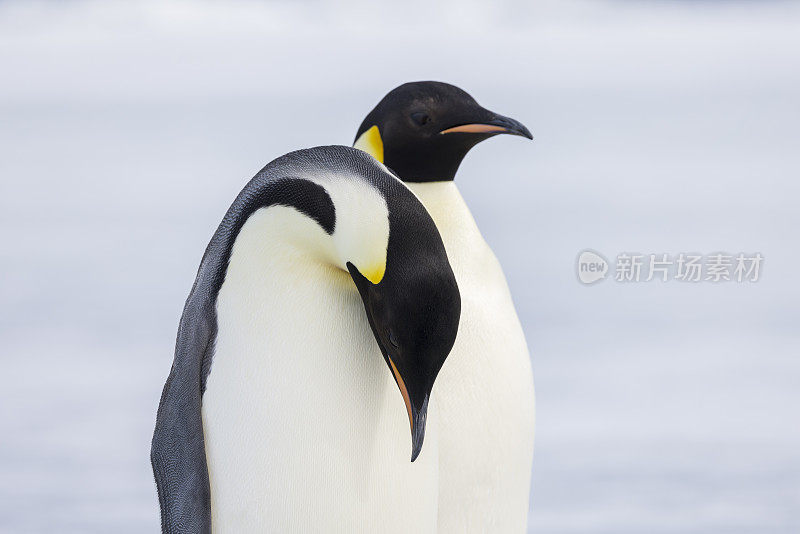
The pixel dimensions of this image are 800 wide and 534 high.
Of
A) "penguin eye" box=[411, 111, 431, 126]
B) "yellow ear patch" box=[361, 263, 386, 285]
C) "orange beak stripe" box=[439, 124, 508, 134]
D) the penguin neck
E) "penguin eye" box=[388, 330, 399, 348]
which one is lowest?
"penguin eye" box=[388, 330, 399, 348]

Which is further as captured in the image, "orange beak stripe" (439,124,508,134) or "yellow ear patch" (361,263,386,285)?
"orange beak stripe" (439,124,508,134)

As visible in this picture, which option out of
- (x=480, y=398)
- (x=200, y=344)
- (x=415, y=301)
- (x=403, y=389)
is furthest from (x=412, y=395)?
(x=480, y=398)

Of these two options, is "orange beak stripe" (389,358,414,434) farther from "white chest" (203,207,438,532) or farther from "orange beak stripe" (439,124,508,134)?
→ "orange beak stripe" (439,124,508,134)

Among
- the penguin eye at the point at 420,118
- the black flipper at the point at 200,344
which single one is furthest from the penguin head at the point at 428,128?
the black flipper at the point at 200,344

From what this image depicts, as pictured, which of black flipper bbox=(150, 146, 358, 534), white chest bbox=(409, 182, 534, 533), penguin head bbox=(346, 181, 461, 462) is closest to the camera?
penguin head bbox=(346, 181, 461, 462)

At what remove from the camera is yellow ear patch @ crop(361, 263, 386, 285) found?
A: 4.35 feet

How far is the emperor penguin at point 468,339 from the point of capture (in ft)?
6.14

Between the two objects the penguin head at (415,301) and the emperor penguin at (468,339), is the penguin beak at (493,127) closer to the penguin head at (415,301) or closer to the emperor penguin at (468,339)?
the emperor penguin at (468,339)

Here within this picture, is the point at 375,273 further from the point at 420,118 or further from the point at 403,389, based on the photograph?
the point at 420,118

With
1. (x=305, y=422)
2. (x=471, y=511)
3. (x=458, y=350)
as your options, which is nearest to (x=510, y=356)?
(x=458, y=350)

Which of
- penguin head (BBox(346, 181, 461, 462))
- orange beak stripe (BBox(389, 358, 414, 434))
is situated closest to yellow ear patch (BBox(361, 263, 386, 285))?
penguin head (BBox(346, 181, 461, 462))

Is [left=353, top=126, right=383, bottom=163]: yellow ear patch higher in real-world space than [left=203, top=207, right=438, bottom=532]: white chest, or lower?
higher

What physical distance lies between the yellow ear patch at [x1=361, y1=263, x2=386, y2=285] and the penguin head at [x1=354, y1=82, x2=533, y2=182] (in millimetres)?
677

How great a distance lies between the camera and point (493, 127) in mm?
1939
